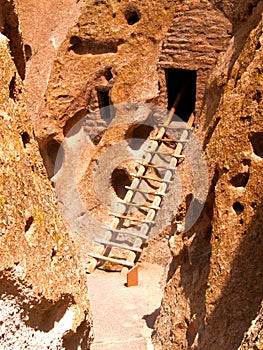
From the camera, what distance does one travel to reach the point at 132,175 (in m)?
8.38

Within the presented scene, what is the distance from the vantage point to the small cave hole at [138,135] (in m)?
8.98

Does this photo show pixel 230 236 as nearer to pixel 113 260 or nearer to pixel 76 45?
pixel 113 260

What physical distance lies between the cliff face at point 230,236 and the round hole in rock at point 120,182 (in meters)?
3.85

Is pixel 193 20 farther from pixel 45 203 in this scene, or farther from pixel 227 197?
pixel 45 203

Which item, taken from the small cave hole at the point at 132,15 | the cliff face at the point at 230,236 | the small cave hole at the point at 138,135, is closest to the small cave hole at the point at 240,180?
the cliff face at the point at 230,236

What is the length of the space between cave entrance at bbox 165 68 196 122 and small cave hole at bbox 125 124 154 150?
760 millimetres

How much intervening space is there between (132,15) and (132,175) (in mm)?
2738

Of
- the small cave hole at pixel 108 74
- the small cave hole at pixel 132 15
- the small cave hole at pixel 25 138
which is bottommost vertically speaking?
the small cave hole at pixel 108 74

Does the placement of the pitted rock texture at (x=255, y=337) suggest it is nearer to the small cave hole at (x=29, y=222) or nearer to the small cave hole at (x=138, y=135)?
the small cave hole at (x=29, y=222)

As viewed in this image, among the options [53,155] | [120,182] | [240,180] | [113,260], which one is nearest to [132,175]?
[120,182]

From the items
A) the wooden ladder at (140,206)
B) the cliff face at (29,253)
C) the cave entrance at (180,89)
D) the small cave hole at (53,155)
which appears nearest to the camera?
the cliff face at (29,253)

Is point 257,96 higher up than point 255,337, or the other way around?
point 257,96

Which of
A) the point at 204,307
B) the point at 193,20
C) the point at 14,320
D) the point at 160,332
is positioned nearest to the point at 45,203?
the point at 14,320

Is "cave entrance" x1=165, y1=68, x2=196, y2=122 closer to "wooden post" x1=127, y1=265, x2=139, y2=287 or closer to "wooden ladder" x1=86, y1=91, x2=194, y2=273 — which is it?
"wooden ladder" x1=86, y1=91, x2=194, y2=273
